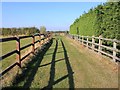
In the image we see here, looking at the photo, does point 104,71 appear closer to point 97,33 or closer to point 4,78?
point 4,78

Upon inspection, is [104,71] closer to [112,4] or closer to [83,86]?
[83,86]

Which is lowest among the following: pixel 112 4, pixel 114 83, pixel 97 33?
pixel 114 83

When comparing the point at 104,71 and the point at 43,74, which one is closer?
the point at 43,74

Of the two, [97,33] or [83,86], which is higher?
[97,33]

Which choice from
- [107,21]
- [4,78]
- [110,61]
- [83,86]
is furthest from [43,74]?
[107,21]

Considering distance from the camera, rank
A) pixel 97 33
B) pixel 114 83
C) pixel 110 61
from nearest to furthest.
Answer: pixel 114 83 < pixel 110 61 < pixel 97 33

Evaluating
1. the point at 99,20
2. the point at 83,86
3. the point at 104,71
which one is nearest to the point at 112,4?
the point at 99,20

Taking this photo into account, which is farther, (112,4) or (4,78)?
(112,4)

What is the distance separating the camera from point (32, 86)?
6832mm

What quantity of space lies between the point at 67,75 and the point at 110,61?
337 centimetres

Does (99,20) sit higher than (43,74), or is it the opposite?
(99,20)

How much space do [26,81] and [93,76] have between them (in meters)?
2.35

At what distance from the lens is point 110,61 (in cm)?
1100

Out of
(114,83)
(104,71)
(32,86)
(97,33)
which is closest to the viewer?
(32,86)
